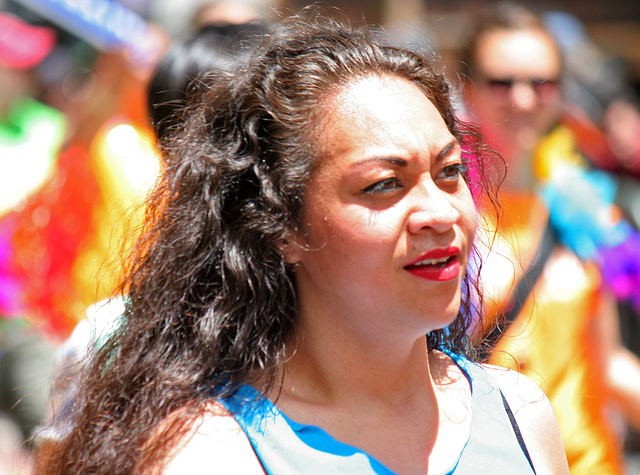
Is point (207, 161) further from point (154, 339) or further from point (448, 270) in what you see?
point (448, 270)

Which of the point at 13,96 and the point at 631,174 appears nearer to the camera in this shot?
the point at 13,96

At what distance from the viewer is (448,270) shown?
153 cm

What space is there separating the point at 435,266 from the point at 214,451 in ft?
1.63

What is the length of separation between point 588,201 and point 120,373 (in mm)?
1843

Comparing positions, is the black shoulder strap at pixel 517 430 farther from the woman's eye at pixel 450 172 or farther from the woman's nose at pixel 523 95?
the woman's nose at pixel 523 95

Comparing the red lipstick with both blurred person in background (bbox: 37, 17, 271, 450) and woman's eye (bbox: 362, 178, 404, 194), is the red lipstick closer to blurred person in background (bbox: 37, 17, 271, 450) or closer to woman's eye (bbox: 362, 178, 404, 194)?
woman's eye (bbox: 362, 178, 404, 194)

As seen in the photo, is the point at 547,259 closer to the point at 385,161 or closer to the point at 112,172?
the point at 385,161

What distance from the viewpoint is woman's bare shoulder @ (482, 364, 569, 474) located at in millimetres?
1687

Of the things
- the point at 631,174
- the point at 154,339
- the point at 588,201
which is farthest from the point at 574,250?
the point at 631,174

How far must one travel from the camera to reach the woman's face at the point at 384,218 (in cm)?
150

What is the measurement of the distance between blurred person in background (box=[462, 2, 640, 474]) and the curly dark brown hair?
0.85 m

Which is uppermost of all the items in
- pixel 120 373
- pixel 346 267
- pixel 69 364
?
pixel 346 267

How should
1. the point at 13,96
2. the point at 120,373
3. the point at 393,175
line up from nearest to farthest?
Answer: the point at 393,175 → the point at 120,373 → the point at 13,96

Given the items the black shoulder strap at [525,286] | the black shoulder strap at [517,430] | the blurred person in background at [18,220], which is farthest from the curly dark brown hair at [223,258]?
the blurred person in background at [18,220]
